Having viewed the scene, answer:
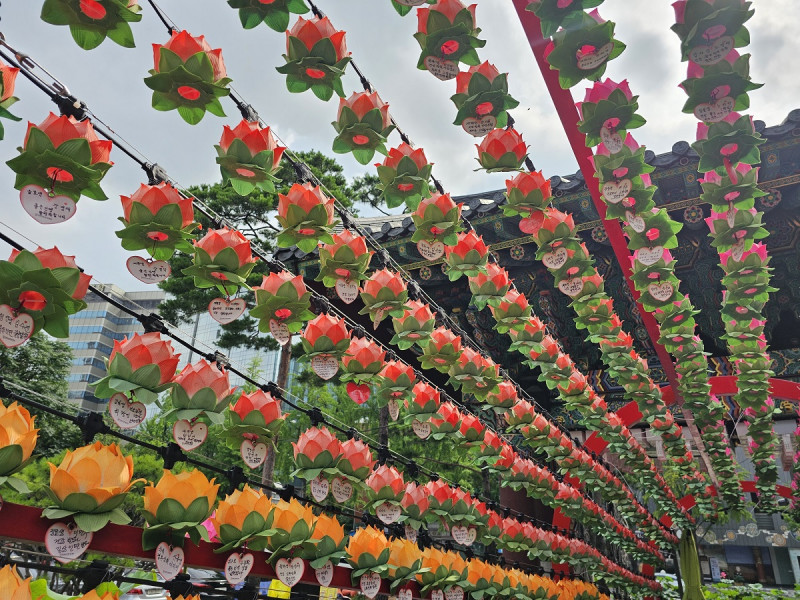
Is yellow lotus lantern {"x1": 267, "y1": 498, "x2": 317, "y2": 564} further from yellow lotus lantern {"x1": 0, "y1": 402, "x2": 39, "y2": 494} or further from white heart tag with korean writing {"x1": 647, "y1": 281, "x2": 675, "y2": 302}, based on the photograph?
white heart tag with korean writing {"x1": 647, "y1": 281, "x2": 675, "y2": 302}

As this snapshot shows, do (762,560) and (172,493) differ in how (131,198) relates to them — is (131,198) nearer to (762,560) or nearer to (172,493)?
(172,493)

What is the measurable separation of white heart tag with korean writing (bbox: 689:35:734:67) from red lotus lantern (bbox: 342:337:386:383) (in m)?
2.27

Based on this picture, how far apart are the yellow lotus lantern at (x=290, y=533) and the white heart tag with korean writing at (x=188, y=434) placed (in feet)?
1.80

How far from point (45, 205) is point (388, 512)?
8.94 ft

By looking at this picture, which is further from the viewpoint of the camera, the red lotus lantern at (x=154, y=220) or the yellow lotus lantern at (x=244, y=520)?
the yellow lotus lantern at (x=244, y=520)

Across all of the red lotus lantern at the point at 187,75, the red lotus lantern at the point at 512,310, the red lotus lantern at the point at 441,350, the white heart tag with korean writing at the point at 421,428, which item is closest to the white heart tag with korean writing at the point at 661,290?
the red lotus lantern at the point at 512,310

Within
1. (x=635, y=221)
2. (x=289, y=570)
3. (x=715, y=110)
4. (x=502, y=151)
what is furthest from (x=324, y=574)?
(x=715, y=110)

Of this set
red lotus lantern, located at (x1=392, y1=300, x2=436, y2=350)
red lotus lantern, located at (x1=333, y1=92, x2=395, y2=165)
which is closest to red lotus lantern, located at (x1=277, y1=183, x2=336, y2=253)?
red lotus lantern, located at (x1=333, y1=92, x2=395, y2=165)

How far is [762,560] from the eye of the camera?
27.9m

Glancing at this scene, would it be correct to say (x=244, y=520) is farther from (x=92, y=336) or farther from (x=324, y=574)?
(x=92, y=336)

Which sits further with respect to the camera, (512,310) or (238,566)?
(512,310)

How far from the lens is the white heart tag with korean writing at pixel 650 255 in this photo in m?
3.24

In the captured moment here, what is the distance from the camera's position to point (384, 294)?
3.28 meters

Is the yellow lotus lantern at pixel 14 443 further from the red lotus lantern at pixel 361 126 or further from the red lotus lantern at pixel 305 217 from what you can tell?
the red lotus lantern at pixel 361 126
